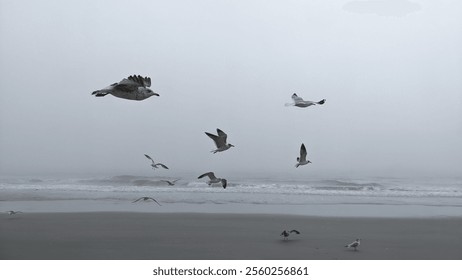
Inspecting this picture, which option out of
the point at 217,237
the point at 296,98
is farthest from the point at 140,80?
the point at 217,237

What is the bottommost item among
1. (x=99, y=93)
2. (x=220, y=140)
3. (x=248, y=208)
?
(x=248, y=208)

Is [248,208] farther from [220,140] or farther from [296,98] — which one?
[296,98]

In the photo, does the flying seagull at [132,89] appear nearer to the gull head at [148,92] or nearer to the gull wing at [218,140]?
the gull head at [148,92]

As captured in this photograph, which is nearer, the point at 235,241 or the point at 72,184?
the point at 235,241

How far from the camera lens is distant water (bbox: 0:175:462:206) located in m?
12.7

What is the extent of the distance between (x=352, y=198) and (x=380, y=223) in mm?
4177

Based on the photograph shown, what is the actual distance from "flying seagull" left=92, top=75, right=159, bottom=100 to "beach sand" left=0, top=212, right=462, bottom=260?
2037 mm

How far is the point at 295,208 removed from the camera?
433 inches

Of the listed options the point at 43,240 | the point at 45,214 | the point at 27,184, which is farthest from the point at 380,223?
the point at 27,184

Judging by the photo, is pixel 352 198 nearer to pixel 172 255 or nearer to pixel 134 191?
pixel 134 191

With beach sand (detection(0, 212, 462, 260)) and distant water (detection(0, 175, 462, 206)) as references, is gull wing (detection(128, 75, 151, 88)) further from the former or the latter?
distant water (detection(0, 175, 462, 206))

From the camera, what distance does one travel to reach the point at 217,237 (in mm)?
7543

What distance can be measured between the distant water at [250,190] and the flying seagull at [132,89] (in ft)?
21.3

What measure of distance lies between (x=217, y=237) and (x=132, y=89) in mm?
2937
